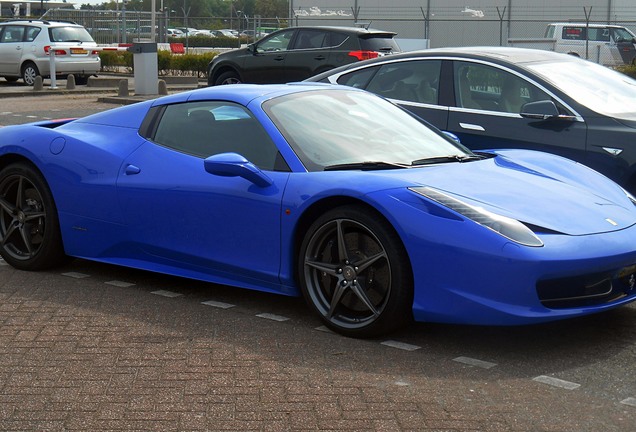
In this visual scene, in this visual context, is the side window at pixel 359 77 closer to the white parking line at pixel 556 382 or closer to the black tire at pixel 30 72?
the white parking line at pixel 556 382

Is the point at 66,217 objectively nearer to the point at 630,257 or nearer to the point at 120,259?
the point at 120,259

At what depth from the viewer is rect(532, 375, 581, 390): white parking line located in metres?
4.62

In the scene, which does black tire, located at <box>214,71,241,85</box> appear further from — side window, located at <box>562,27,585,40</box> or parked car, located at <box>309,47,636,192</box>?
side window, located at <box>562,27,585,40</box>

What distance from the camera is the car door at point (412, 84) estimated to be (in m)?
8.80

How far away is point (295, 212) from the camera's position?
218 inches

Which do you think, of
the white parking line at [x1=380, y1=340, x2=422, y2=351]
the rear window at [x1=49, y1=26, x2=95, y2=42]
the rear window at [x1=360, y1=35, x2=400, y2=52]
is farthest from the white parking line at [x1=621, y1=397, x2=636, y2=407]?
the rear window at [x1=49, y1=26, x2=95, y2=42]

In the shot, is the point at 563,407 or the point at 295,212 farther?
the point at 295,212

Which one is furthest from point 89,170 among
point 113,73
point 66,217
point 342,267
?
point 113,73

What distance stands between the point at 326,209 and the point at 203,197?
846 mm

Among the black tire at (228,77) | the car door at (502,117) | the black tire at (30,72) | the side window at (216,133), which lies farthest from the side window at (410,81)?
the black tire at (30,72)

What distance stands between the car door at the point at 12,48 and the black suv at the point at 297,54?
31.6ft

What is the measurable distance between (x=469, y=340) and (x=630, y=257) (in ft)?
3.02

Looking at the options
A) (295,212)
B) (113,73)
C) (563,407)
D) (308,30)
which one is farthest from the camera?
(113,73)

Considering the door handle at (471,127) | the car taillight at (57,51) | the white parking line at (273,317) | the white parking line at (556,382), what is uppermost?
the door handle at (471,127)
